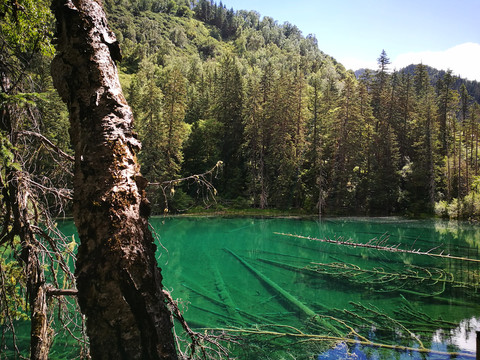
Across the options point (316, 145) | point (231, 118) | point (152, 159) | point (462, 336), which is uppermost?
point (231, 118)

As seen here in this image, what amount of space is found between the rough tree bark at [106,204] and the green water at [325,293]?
3.19 ft

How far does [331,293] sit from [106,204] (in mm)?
8898

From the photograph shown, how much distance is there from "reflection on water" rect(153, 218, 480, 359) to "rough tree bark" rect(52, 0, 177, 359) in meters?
1.87

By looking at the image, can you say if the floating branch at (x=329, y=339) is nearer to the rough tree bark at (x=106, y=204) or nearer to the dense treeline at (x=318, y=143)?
the rough tree bark at (x=106, y=204)

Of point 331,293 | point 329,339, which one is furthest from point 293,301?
point 329,339

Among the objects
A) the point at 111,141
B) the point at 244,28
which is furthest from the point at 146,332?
the point at 244,28

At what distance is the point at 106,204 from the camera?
1097 millimetres

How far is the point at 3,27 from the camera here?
242cm

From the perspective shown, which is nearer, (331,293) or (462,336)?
(462,336)

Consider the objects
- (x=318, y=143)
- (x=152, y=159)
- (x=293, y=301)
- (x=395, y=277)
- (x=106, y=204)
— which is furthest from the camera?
(x=318, y=143)

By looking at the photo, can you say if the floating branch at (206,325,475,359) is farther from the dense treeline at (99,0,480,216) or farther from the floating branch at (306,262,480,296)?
the dense treeline at (99,0,480,216)

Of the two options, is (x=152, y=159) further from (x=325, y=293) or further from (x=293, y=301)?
(x=293, y=301)

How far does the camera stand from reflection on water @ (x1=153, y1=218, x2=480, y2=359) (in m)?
6.03

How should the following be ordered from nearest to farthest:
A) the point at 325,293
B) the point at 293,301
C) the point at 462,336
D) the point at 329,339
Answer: the point at 329,339
the point at 462,336
the point at 293,301
the point at 325,293
